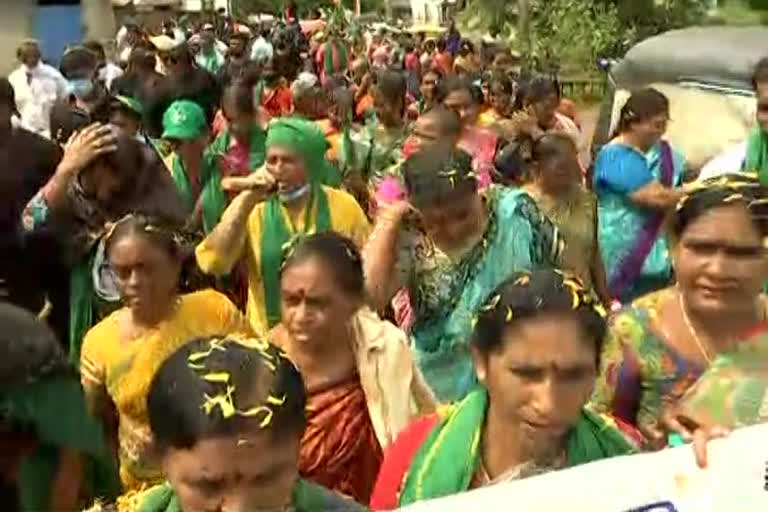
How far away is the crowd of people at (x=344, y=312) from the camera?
3.08 m

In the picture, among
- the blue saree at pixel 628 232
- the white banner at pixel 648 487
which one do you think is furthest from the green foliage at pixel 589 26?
the white banner at pixel 648 487

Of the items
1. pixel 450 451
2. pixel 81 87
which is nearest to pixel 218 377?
pixel 450 451

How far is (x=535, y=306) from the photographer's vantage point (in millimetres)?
3391

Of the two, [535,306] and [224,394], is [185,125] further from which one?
[224,394]

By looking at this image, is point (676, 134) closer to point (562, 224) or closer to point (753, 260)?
point (562, 224)

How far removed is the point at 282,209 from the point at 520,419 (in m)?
2.55

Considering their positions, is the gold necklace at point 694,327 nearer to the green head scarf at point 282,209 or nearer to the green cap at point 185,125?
the green head scarf at point 282,209

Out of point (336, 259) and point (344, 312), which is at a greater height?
point (336, 259)

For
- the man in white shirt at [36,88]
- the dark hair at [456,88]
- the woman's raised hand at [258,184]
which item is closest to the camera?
the woman's raised hand at [258,184]

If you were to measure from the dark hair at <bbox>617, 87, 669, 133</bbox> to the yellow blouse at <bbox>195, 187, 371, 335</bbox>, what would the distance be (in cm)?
176

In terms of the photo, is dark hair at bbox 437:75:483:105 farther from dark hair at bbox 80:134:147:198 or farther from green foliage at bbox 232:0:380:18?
green foliage at bbox 232:0:380:18

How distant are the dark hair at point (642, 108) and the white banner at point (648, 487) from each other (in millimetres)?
4089

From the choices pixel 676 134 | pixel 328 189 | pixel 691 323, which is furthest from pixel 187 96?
pixel 691 323

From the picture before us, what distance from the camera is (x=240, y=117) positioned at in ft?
25.1
